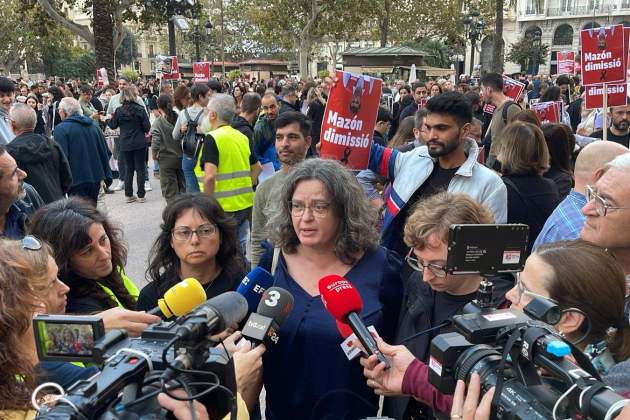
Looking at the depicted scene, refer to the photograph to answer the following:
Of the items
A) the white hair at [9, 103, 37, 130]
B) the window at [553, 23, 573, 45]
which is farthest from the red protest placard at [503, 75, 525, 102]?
the window at [553, 23, 573, 45]

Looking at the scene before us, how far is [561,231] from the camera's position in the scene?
126 inches

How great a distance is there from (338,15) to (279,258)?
32.7m

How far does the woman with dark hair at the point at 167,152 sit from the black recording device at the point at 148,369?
6850 mm

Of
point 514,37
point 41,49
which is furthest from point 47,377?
point 514,37

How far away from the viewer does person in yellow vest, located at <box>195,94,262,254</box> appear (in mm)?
5434

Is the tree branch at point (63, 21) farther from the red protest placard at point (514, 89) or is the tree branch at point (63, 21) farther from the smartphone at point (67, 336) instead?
the smartphone at point (67, 336)

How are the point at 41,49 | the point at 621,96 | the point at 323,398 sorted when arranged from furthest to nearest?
1. the point at 41,49
2. the point at 621,96
3. the point at 323,398

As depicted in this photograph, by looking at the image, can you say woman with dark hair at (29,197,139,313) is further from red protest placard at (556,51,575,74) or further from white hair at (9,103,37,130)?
red protest placard at (556,51,575,74)

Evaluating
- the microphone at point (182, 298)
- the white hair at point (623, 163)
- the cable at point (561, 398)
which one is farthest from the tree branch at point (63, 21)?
the cable at point (561, 398)

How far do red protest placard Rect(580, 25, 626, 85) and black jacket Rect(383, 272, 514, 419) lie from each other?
4356mm

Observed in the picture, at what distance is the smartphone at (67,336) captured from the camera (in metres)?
1.31

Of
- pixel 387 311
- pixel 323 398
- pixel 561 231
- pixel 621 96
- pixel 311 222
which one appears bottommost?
pixel 323 398

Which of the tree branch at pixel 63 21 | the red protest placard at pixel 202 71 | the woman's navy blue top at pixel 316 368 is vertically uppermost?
the tree branch at pixel 63 21

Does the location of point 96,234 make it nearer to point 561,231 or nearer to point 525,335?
point 525,335
